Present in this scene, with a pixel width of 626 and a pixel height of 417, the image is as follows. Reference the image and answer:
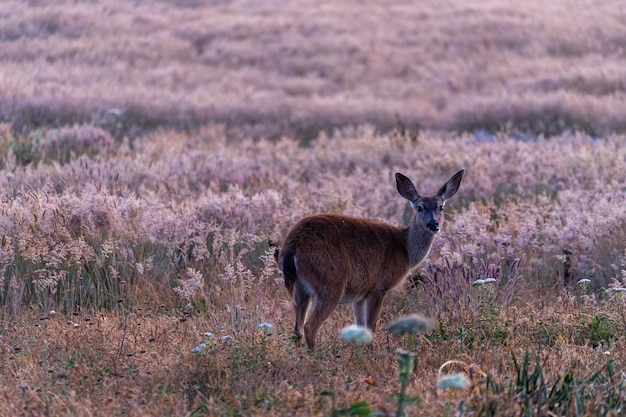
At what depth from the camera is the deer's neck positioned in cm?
767

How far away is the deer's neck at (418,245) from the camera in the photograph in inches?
302

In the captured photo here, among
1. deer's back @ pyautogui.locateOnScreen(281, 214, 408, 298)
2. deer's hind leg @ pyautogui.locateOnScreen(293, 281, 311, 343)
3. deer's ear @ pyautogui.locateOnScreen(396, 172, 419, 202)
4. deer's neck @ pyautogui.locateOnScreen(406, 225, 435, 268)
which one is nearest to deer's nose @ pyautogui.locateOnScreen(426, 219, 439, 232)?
deer's neck @ pyautogui.locateOnScreen(406, 225, 435, 268)

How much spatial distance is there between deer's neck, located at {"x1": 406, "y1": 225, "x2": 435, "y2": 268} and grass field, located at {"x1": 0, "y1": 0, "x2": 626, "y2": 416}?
0.17m

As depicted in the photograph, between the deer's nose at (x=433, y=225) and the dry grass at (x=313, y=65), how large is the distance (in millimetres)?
11751

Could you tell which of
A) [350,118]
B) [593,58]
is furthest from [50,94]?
[593,58]

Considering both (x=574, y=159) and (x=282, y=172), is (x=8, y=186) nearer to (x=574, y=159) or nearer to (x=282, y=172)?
(x=282, y=172)

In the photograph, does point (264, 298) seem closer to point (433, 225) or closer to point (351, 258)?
point (351, 258)

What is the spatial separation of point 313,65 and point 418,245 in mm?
24056

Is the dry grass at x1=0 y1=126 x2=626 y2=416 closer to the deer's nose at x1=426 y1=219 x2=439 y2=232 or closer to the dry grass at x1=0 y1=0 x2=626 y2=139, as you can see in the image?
the deer's nose at x1=426 y1=219 x2=439 y2=232

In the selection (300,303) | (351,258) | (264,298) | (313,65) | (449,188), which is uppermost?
(449,188)

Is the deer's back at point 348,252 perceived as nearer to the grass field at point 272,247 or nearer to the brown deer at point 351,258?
the brown deer at point 351,258

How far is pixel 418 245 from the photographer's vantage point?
7691 mm

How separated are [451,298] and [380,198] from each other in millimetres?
3697

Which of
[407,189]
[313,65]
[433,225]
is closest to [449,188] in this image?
[407,189]
